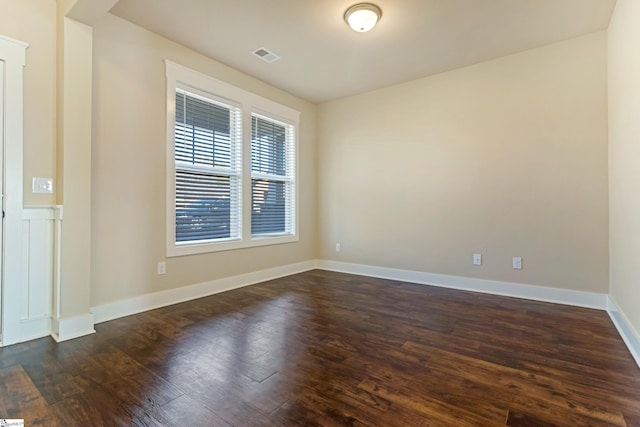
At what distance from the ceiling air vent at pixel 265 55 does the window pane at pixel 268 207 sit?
1.50m

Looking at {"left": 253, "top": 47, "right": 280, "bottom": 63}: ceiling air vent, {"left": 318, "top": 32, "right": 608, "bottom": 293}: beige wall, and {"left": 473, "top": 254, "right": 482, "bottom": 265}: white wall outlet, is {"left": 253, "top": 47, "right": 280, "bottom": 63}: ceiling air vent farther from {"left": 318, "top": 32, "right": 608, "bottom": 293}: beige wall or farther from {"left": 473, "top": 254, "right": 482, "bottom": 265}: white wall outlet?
{"left": 473, "top": 254, "right": 482, "bottom": 265}: white wall outlet

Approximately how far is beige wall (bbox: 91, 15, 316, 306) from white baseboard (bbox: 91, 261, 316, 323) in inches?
2.5

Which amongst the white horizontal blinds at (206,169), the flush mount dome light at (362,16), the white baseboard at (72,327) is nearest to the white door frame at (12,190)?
the white baseboard at (72,327)

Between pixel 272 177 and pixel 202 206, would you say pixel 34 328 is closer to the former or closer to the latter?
pixel 202 206

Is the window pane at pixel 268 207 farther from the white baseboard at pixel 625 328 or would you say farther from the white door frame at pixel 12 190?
the white baseboard at pixel 625 328

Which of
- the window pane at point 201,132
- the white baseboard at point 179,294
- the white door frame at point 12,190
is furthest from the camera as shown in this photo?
the window pane at point 201,132

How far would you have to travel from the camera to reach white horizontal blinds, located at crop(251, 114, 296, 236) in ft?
13.5

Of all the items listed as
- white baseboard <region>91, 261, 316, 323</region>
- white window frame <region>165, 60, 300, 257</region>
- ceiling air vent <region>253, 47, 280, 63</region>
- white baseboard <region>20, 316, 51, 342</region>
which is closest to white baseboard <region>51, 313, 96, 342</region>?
white baseboard <region>20, 316, 51, 342</region>

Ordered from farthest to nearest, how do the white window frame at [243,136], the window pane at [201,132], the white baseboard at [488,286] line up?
the window pane at [201,132]
the white window frame at [243,136]
the white baseboard at [488,286]

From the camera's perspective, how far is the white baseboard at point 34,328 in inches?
87.4

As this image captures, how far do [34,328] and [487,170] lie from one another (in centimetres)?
453

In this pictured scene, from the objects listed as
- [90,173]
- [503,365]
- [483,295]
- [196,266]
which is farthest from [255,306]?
[483,295]

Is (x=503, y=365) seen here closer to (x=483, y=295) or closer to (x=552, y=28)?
(x=483, y=295)

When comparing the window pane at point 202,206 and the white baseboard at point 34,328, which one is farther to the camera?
the window pane at point 202,206
